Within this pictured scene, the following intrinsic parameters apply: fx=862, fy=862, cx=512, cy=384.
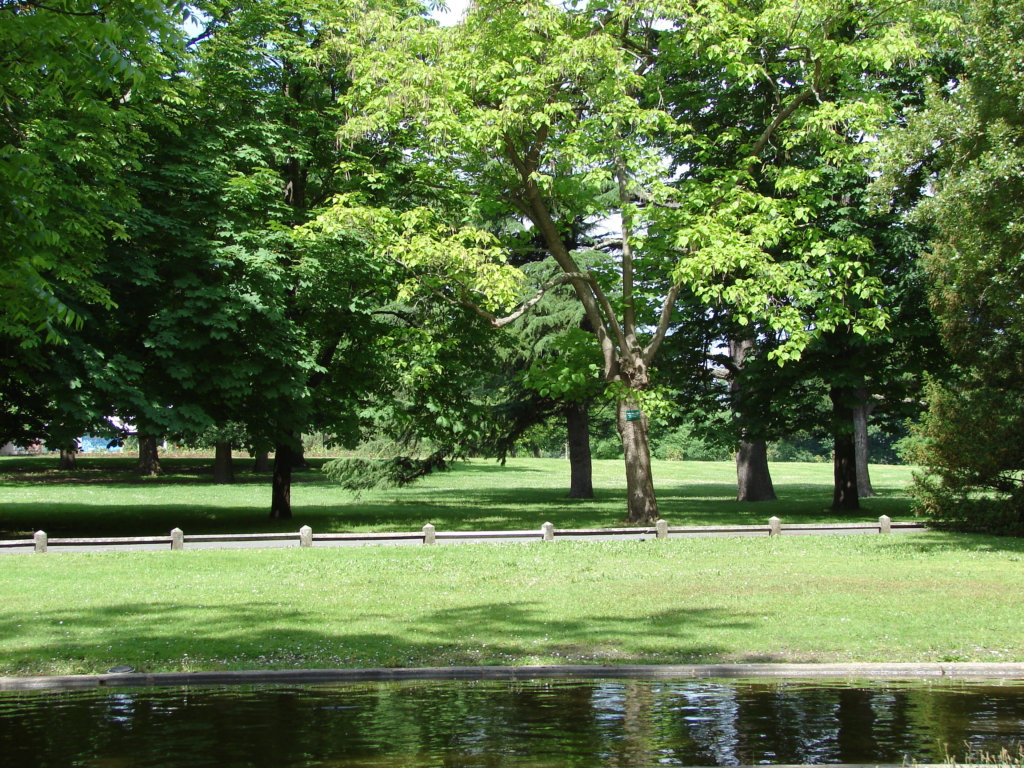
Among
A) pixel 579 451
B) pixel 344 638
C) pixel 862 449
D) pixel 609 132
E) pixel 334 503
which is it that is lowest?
pixel 334 503

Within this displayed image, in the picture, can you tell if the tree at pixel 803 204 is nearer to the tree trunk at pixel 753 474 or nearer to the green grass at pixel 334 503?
the green grass at pixel 334 503

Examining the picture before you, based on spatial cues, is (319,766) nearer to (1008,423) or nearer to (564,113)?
(564,113)

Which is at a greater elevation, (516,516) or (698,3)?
(698,3)

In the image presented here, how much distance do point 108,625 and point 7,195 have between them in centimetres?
564

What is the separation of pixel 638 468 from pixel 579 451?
15.6 metres

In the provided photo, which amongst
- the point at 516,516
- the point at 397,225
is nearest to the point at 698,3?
the point at 397,225

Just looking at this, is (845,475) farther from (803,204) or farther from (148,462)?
(148,462)

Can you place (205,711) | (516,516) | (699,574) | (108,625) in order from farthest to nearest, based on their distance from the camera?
(516,516)
(699,574)
(108,625)
(205,711)

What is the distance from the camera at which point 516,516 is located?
28609mm

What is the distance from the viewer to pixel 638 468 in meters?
23.4

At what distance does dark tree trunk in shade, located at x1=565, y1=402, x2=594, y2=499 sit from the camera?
3803 centimetres

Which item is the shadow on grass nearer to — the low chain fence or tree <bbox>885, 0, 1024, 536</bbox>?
the low chain fence

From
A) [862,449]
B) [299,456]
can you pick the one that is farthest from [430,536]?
[862,449]

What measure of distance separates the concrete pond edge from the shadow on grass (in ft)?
0.98
